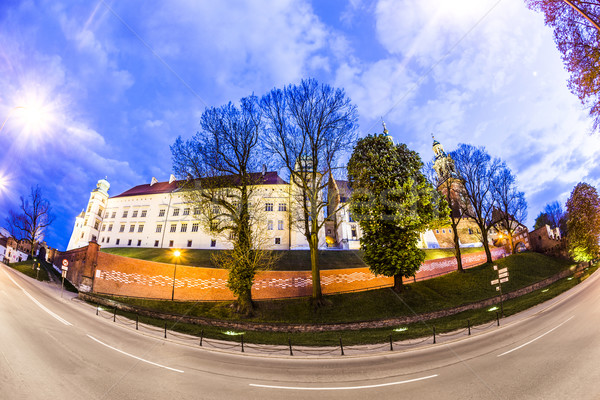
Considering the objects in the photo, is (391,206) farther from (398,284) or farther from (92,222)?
(92,222)

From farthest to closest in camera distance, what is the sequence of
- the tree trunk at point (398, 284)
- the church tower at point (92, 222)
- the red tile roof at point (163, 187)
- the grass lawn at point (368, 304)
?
the church tower at point (92, 222) < the red tile roof at point (163, 187) < the tree trunk at point (398, 284) < the grass lawn at point (368, 304)

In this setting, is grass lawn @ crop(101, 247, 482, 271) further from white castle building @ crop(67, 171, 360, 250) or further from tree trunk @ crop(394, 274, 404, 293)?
tree trunk @ crop(394, 274, 404, 293)

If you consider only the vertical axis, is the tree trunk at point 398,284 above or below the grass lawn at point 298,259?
below

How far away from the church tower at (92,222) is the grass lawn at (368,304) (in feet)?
152

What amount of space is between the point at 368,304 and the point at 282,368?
12495mm

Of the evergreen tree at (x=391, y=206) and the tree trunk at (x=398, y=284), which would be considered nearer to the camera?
the evergreen tree at (x=391, y=206)

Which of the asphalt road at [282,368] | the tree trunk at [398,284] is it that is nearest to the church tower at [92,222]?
the asphalt road at [282,368]

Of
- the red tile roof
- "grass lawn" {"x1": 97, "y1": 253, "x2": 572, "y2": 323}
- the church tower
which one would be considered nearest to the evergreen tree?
"grass lawn" {"x1": 97, "y1": 253, "x2": 572, "y2": 323}

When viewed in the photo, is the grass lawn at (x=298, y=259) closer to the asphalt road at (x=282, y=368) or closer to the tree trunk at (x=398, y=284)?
the tree trunk at (x=398, y=284)

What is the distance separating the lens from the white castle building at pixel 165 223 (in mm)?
47062

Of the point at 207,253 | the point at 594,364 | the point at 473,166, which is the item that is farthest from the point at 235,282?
the point at 473,166

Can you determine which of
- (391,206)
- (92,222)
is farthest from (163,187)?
(391,206)

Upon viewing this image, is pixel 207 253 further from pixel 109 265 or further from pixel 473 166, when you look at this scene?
pixel 473 166

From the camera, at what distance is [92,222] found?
56844 millimetres
